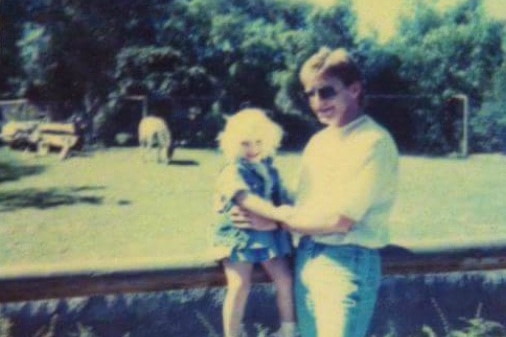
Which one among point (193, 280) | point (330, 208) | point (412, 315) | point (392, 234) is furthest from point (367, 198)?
point (392, 234)

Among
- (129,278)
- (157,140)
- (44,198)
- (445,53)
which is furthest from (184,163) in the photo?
(129,278)

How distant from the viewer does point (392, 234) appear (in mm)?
3684

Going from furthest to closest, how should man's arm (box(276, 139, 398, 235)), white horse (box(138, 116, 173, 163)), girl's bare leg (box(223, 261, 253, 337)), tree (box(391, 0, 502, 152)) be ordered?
white horse (box(138, 116, 173, 163))
tree (box(391, 0, 502, 152))
girl's bare leg (box(223, 261, 253, 337))
man's arm (box(276, 139, 398, 235))

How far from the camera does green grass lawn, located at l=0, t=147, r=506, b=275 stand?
102 inches

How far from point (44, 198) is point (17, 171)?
5.3 inches

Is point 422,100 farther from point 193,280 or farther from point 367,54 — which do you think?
point 193,280

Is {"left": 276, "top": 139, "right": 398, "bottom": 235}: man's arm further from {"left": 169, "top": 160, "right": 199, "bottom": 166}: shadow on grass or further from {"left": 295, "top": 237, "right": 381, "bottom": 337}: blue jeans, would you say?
{"left": 169, "top": 160, "right": 199, "bottom": 166}: shadow on grass

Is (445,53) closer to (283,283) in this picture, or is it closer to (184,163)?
(184,163)

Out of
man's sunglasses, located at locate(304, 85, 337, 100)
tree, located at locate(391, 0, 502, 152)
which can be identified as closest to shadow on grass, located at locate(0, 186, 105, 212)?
tree, located at locate(391, 0, 502, 152)

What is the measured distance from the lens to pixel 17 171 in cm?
260

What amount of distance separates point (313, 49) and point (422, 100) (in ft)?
2.19

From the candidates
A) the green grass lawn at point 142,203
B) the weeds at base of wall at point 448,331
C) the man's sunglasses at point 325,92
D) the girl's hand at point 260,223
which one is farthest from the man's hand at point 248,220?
the green grass lawn at point 142,203

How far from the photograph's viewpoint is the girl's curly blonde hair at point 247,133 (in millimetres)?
1098

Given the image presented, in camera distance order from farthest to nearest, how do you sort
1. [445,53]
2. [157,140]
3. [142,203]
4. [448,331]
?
[157,140] → [142,203] → [445,53] → [448,331]
